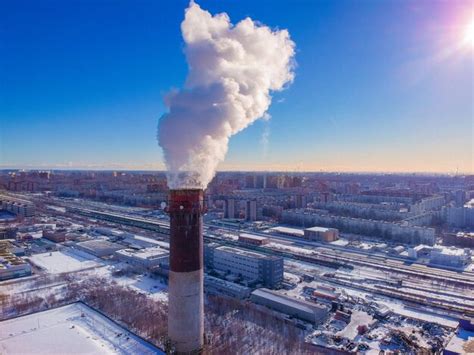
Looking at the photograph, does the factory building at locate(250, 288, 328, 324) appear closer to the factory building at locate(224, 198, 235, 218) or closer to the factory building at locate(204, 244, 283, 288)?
the factory building at locate(204, 244, 283, 288)

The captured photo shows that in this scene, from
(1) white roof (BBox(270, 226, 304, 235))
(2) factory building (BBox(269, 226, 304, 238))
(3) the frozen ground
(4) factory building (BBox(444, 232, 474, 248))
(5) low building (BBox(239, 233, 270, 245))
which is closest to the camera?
(3) the frozen ground

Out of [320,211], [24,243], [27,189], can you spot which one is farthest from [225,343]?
[27,189]

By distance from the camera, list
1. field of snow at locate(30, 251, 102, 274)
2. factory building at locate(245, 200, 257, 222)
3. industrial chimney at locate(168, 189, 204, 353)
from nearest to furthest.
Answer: industrial chimney at locate(168, 189, 204, 353), field of snow at locate(30, 251, 102, 274), factory building at locate(245, 200, 257, 222)

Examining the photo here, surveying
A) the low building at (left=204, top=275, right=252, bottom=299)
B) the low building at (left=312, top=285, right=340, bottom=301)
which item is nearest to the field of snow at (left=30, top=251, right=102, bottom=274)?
the low building at (left=204, top=275, right=252, bottom=299)

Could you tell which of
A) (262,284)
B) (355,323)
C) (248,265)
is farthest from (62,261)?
(355,323)

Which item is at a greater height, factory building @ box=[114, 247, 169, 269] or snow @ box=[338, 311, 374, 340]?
factory building @ box=[114, 247, 169, 269]
